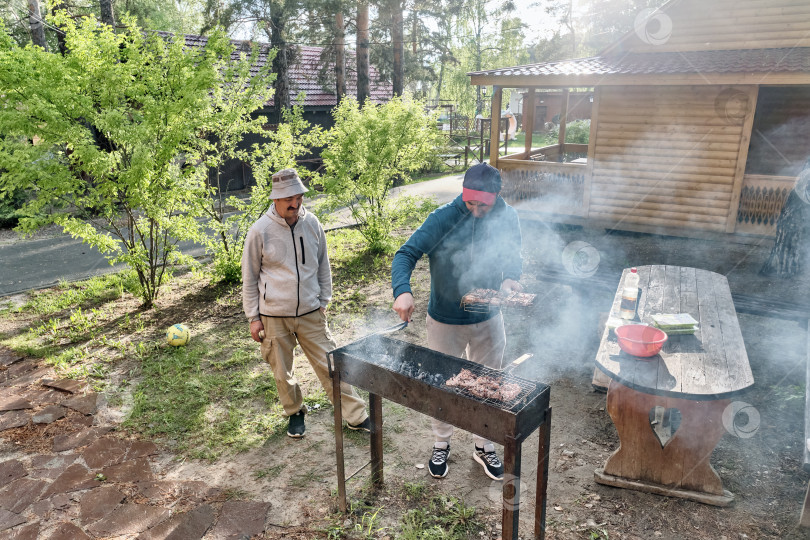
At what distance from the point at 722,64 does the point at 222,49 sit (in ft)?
29.1

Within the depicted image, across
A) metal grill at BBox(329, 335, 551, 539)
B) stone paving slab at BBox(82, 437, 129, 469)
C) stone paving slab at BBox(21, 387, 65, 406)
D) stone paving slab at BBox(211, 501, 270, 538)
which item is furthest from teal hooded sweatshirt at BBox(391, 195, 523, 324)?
stone paving slab at BBox(21, 387, 65, 406)

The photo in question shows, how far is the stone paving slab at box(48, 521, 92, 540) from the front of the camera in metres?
3.53

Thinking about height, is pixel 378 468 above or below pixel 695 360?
below

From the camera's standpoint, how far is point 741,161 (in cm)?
1062

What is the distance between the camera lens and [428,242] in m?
3.82

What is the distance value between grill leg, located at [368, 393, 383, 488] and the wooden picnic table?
1660 mm

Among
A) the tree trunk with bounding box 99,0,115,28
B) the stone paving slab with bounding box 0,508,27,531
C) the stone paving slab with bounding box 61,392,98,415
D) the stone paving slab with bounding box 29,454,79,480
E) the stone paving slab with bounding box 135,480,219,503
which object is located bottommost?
the stone paving slab with bounding box 61,392,98,415

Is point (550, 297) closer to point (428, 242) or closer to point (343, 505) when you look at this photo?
point (428, 242)

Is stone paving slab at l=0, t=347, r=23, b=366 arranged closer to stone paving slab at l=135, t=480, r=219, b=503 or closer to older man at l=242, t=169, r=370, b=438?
stone paving slab at l=135, t=480, r=219, b=503

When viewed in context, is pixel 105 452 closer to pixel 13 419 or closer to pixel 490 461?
pixel 13 419

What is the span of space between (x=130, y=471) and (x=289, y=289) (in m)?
1.94

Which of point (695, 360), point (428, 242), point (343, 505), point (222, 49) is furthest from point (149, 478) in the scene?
point (222, 49)

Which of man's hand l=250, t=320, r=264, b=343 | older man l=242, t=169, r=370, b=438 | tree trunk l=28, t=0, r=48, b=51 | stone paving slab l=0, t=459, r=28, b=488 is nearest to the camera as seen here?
stone paving slab l=0, t=459, r=28, b=488

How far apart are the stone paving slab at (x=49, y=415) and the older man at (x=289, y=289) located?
2.31 m
